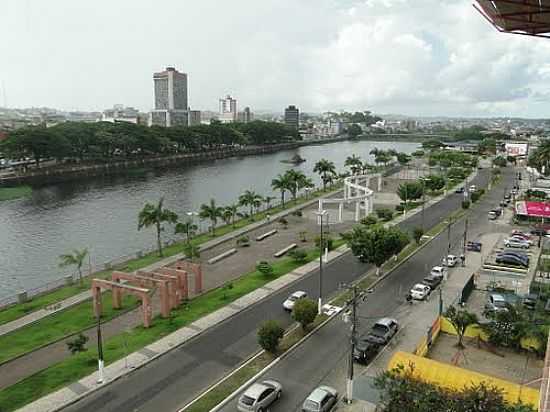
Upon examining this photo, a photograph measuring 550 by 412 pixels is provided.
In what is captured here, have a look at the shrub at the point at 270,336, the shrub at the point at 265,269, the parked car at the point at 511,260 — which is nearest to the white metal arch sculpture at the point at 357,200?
the shrub at the point at 265,269

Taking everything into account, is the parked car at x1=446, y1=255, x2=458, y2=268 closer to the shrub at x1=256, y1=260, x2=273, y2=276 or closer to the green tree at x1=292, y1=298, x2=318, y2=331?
the shrub at x1=256, y1=260, x2=273, y2=276

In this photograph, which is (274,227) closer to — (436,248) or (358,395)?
(436,248)

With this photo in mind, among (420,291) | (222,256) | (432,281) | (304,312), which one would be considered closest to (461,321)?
(420,291)

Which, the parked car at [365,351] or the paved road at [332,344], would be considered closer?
the paved road at [332,344]

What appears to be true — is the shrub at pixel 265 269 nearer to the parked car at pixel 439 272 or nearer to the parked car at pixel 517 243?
the parked car at pixel 439 272

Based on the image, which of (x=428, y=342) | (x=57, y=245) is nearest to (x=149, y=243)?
(x=57, y=245)

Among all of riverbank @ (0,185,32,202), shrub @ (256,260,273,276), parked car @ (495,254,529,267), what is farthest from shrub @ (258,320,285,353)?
riverbank @ (0,185,32,202)

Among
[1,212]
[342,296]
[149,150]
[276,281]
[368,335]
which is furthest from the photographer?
[149,150]
